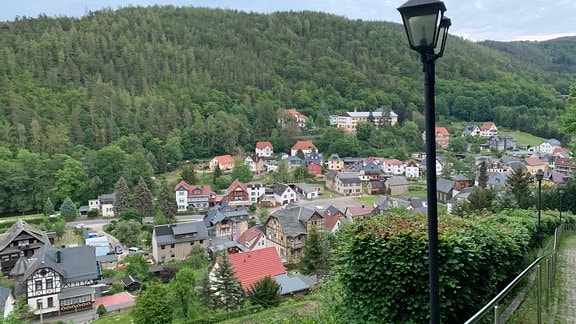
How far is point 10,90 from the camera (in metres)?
65.7

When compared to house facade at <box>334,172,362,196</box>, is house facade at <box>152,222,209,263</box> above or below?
below

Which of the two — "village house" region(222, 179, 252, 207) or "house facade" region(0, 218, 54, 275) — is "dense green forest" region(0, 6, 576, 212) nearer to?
"village house" region(222, 179, 252, 207)

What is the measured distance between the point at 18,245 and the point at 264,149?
130 ft

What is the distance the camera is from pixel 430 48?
2.51 m

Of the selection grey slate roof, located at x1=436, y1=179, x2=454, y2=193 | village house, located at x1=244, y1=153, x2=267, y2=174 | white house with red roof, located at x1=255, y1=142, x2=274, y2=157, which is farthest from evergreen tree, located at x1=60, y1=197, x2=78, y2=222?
grey slate roof, located at x1=436, y1=179, x2=454, y2=193

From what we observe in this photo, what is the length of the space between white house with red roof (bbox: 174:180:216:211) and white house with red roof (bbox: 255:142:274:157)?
2112 cm

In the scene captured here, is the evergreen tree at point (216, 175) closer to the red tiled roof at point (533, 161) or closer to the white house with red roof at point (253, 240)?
the white house with red roof at point (253, 240)

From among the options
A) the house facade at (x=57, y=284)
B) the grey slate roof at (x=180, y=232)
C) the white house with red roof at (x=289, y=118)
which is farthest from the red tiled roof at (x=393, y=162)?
the house facade at (x=57, y=284)

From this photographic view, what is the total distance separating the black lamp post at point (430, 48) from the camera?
241 centimetres

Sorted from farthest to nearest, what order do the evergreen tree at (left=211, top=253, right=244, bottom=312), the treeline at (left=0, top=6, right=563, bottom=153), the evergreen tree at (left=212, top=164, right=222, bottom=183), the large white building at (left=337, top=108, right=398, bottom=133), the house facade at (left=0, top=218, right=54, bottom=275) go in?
1. the large white building at (left=337, top=108, right=398, bottom=133)
2. the treeline at (left=0, top=6, right=563, bottom=153)
3. the evergreen tree at (left=212, top=164, right=222, bottom=183)
4. the house facade at (left=0, top=218, right=54, bottom=275)
5. the evergreen tree at (left=211, top=253, right=244, bottom=312)

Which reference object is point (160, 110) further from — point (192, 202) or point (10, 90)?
point (192, 202)

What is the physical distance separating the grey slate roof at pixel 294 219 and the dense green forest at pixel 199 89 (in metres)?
24.9

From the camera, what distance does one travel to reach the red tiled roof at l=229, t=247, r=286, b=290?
2045cm

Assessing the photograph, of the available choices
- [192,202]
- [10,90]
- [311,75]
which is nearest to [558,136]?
[311,75]
